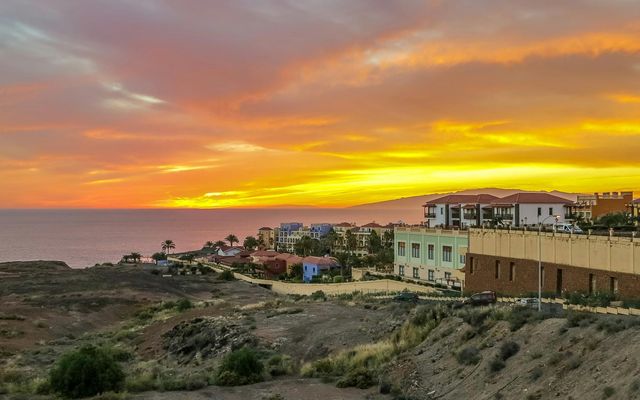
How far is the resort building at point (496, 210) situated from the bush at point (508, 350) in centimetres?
3877

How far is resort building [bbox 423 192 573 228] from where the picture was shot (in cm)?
7044

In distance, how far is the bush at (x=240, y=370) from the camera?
27511 millimetres

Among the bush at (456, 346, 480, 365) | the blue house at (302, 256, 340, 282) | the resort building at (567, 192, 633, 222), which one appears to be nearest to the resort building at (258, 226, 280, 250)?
the blue house at (302, 256, 340, 282)

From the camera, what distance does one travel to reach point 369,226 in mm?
159375

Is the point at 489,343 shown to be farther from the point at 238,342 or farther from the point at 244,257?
the point at 244,257

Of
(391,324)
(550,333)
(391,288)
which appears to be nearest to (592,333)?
(550,333)

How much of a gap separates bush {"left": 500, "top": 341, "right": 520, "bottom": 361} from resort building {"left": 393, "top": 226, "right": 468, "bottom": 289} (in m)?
36.2

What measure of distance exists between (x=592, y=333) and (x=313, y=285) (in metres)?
48.9

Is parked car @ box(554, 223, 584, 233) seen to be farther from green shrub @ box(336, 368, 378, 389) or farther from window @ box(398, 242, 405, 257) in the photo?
green shrub @ box(336, 368, 378, 389)

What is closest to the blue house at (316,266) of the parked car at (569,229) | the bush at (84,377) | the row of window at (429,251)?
the row of window at (429,251)

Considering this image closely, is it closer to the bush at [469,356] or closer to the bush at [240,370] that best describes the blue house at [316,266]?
the bush at [240,370]

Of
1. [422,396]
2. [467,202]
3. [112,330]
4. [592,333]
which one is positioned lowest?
[112,330]

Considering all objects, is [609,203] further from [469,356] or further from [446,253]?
[469,356]

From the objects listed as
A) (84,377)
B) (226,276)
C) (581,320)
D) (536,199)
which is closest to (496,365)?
(581,320)
